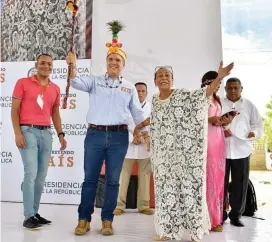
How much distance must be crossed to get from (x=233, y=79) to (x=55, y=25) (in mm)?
2294

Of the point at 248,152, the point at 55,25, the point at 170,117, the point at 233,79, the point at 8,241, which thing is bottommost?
the point at 8,241

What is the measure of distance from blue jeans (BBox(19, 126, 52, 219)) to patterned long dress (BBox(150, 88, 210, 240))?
106 cm

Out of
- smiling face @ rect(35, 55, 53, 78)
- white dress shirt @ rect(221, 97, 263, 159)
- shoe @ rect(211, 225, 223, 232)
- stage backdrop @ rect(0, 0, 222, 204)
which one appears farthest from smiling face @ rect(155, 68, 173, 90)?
stage backdrop @ rect(0, 0, 222, 204)

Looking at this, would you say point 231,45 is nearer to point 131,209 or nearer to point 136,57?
point 136,57

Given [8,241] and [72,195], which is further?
[72,195]

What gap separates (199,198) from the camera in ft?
8.48

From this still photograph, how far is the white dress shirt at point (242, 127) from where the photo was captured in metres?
3.23

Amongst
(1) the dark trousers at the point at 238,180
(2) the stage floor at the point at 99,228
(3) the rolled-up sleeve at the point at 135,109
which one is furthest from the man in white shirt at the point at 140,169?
(1) the dark trousers at the point at 238,180

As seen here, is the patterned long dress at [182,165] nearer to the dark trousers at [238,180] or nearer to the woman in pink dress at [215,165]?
the woman in pink dress at [215,165]

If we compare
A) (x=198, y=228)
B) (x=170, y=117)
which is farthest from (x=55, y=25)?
(x=198, y=228)

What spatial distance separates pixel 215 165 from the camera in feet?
9.63

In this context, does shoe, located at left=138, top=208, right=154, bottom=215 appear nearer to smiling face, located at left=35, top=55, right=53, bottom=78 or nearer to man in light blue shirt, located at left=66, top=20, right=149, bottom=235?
man in light blue shirt, located at left=66, top=20, right=149, bottom=235

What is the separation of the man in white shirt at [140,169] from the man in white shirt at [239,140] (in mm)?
910

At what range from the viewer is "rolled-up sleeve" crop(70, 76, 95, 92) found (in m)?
2.78
